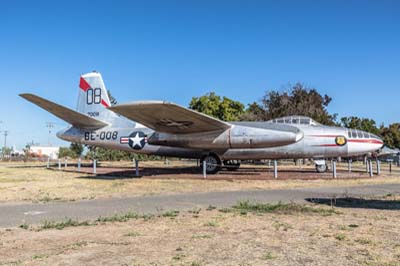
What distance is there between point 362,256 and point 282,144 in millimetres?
12885

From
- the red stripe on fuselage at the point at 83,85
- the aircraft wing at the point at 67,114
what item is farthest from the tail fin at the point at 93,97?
the aircraft wing at the point at 67,114

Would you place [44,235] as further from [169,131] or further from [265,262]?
[169,131]

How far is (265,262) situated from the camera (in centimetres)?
411

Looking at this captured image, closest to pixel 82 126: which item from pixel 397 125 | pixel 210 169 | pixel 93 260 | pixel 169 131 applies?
pixel 169 131

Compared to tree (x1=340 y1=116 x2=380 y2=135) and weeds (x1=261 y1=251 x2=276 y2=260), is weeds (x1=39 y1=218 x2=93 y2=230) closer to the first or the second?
weeds (x1=261 y1=251 x2=276 y2=260)

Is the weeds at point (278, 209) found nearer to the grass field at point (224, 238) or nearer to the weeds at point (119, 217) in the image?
the grass field at point (224, 238)

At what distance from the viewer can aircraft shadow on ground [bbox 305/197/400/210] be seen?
835 centimetres

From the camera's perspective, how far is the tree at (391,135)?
6756 cm

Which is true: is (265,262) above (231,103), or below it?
below

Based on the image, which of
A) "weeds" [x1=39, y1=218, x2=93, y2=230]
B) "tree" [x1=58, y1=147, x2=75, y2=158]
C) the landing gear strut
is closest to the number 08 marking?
the landing gear strut

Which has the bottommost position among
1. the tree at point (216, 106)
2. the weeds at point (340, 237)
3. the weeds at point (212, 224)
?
the weeds at point (212, 224)

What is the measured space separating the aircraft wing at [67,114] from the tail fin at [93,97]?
97cm

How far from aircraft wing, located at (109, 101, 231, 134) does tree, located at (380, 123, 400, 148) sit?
5905cm

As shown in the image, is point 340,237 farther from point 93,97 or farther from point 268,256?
point 93,97
